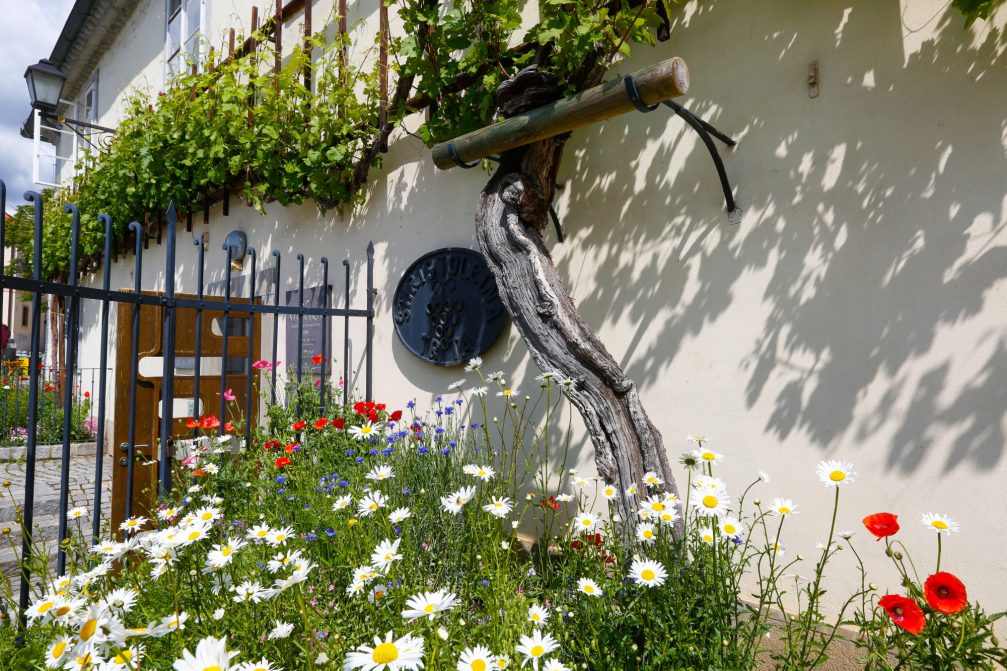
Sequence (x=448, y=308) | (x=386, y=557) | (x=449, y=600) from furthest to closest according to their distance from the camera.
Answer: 1. (x=448, y=308)
2. (x=386, y=557)
3. (x=449, y=600)

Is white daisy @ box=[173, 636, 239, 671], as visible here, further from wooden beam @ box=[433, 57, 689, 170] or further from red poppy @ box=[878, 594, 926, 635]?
wooden beam @ box=[433, 57, 689, 170]

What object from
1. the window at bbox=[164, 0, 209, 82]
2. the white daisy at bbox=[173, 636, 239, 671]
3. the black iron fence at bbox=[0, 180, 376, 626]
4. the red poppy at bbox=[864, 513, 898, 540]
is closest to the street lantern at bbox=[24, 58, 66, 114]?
the window at bbox=[164, 0, 209, 82]

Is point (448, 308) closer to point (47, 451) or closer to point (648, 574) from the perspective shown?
point (648, 574)

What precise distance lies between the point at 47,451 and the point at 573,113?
24.1 ft

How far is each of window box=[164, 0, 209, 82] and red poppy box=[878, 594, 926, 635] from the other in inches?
327

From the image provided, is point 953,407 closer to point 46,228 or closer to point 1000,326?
point 1000,326

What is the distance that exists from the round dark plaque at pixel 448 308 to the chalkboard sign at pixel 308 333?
1.07 metres

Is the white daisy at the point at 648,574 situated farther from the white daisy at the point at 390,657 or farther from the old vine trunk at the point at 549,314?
the old vine trunk at the point at 549,314

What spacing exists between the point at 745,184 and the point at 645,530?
1.84 meters

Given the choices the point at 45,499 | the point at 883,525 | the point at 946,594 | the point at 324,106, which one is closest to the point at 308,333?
the point at 324,106

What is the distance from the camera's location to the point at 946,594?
120 cm

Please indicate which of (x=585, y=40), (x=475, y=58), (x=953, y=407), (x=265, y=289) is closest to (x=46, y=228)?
(x=265, y=289)

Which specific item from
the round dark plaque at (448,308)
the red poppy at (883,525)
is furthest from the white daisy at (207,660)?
the round dark plaque at (448,308)

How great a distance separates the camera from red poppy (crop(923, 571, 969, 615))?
46.2 inches
